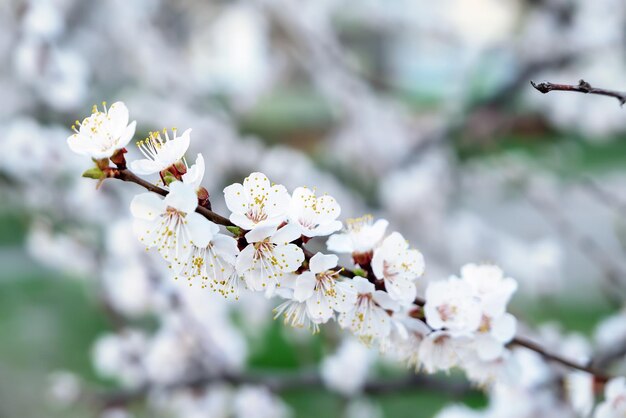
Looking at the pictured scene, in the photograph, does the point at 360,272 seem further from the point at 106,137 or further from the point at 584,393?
the point at 584,393

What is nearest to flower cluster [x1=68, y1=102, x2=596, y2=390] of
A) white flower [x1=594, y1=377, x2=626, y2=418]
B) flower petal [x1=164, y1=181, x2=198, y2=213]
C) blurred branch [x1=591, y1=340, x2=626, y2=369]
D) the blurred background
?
flower petal [x1=164, y1=181, x2=198, y2=213]

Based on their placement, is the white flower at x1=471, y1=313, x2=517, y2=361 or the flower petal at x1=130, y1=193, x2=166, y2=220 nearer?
the flower petal at x1=130, y1=193, x2=166, y2=220

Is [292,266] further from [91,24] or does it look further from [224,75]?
[224,75]

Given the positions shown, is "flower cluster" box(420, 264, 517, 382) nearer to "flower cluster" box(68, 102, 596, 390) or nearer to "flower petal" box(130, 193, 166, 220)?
"flower cluster" box(68, 102, 596, 390)

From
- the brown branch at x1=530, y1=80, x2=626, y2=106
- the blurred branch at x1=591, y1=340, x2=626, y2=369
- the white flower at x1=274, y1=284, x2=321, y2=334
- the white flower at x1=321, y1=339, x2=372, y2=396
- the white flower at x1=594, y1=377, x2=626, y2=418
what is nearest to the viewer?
the brown branch at x1=530, y1=80, x2=626, y2=106

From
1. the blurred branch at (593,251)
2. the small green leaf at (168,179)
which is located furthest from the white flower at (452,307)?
the blurred branch at (593,251)

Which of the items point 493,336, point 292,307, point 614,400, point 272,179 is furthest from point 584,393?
point 272,179
